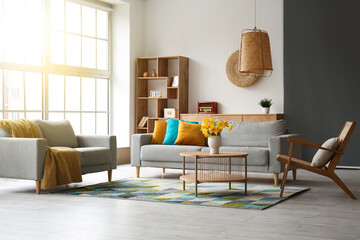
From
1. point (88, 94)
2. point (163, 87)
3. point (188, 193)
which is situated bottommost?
point (188, 193)

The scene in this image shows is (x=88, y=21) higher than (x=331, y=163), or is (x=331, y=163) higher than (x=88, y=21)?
(x=88, y=21)

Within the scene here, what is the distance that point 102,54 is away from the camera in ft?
30.3

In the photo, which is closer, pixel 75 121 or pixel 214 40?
pixel 75 121

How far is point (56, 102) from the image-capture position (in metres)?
8.11

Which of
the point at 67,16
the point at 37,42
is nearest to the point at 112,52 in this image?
the point at 67,16

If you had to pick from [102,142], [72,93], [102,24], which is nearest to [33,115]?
[72,93]

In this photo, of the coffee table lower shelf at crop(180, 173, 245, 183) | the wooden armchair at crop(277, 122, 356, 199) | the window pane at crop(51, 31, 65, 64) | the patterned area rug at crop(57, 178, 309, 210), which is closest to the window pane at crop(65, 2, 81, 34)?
the window pane at crop(51, 31, 65, 64)

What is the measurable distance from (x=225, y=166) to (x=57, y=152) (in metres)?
2.13

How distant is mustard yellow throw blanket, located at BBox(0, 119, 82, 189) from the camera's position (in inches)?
217

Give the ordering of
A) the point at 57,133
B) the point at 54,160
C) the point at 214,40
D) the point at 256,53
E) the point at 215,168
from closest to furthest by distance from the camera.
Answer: the point at 54,160, the point at 215,168, the point at 57,133, the point at 256,53, the point at 214,40

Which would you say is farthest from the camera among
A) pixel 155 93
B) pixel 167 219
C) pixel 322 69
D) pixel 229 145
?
pixel 155 93

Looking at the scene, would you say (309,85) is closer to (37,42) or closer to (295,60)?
(295,60)

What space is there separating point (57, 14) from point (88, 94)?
1.49 m

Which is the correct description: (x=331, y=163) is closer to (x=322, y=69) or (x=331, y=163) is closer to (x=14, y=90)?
(x=322, y=69)
